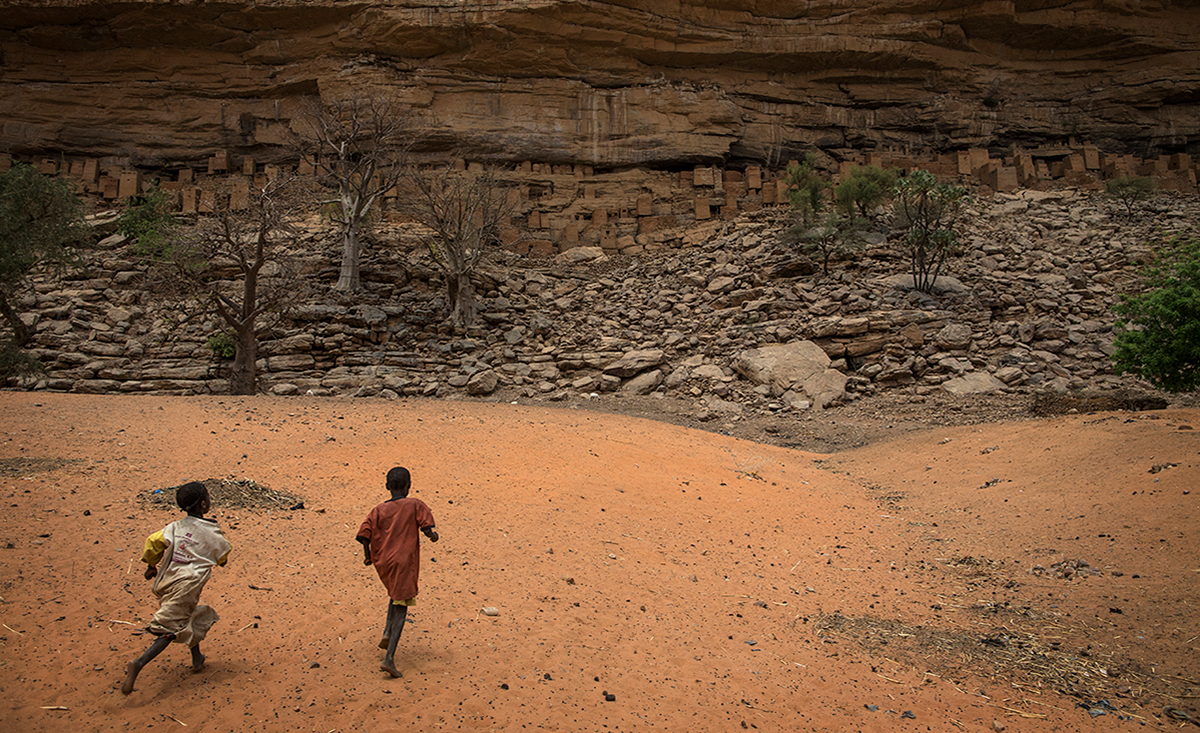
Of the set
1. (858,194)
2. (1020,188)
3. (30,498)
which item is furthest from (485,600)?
(1020,188)

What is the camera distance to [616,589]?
4.90m

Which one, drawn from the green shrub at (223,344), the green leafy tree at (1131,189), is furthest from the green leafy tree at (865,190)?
the green shrub at (223,344)

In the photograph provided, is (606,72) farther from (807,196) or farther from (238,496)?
(238,496)

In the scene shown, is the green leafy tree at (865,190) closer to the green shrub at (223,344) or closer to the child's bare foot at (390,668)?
the green shrub at (223,344)

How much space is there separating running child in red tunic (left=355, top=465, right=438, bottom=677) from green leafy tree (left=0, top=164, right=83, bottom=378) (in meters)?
13.1

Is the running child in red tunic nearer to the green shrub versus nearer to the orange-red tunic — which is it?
the orange-red tunic

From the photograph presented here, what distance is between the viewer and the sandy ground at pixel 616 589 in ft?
10.9

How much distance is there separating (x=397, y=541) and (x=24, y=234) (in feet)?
50.5

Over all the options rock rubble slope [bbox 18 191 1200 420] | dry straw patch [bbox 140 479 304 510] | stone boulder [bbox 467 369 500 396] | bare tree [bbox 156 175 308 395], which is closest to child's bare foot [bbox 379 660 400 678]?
dry straw patch [bbox 140 479 304 510]

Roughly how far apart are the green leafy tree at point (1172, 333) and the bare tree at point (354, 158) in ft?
56.6

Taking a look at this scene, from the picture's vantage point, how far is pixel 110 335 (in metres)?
16.3

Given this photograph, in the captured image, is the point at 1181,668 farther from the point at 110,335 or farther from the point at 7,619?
the point at 110,335

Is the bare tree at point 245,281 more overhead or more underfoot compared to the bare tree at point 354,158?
more underfoot

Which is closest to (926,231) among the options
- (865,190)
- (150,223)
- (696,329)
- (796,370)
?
(865,190)
